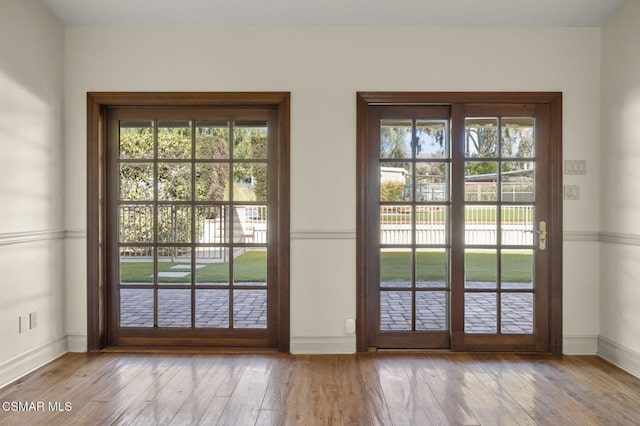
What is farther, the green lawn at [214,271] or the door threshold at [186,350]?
the green lawn at [214,271]

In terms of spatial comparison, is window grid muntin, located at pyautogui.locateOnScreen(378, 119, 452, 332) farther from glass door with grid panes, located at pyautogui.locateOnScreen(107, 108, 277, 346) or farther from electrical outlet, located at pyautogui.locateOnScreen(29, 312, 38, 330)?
electrical outlet, located at pyautogui.locateOnScreen(29, 312, 38, 330)

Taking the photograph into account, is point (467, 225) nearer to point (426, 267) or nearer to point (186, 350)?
point (426, 267)

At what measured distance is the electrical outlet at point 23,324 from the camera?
336 cm

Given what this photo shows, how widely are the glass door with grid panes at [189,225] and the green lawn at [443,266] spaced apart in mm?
982

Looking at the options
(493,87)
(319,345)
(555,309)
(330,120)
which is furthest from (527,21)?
(319,345)

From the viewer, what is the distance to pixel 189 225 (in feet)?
13.2

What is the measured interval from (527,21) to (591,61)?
61 centimetres

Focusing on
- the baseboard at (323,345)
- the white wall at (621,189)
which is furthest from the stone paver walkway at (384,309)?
the white wall at (621,189)

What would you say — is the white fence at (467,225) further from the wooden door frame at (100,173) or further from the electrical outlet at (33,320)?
the electrical outlet at (33,320)

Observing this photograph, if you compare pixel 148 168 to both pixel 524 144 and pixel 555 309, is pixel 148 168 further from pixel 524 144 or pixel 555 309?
pixel 555 309

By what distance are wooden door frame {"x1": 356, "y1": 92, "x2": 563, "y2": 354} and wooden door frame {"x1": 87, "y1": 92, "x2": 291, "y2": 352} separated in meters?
0.57

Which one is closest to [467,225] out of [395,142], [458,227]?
[458,227]

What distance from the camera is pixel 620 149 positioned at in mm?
3596

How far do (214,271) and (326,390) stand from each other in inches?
57.9
